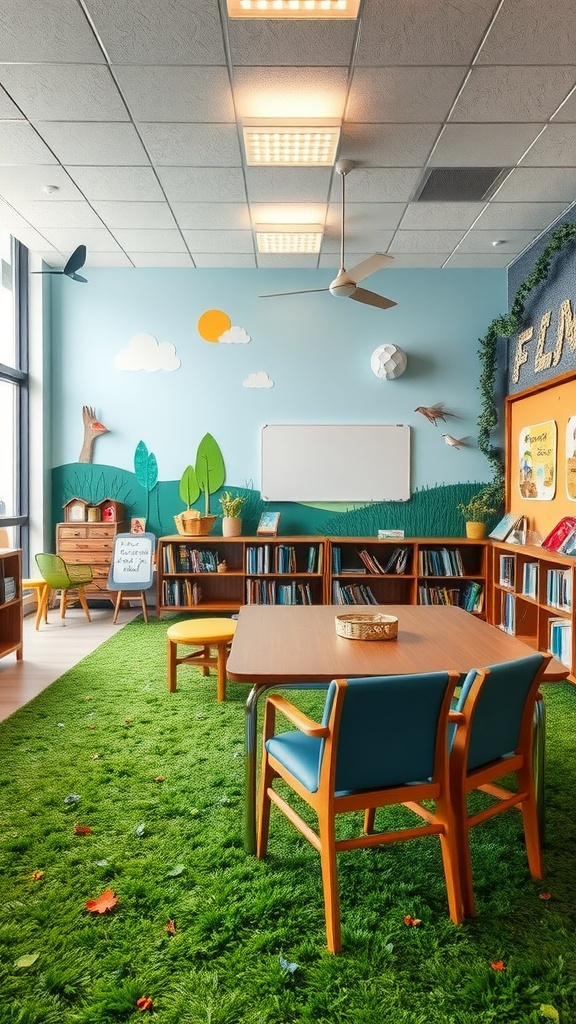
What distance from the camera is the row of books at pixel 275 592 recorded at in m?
5.77

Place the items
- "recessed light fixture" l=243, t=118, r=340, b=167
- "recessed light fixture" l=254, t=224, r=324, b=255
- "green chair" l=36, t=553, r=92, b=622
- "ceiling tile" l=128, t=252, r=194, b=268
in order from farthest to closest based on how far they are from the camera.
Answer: "ceiling tile" l=128, t=252, r=194, b=268, "green chair" l=36, t=553, r=92, b=622, "recessed light fixture" l=254, t=224, r=324, b=255, "recessed light fixture" l=243, t=118, r=340, b=167

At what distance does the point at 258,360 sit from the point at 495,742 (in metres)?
4.84

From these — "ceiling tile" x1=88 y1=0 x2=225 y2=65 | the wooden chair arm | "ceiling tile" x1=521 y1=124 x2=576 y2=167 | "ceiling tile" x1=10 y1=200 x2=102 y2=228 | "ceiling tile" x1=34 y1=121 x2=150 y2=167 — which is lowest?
the wooden chair arm

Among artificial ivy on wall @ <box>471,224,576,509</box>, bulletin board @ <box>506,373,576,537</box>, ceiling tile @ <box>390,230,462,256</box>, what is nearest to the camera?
bulletin board @ <box>506,373,576,537</box>

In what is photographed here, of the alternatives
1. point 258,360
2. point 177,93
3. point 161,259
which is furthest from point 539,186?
point 161,259

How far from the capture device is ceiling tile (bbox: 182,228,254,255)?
528cm

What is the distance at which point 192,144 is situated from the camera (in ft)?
12.8

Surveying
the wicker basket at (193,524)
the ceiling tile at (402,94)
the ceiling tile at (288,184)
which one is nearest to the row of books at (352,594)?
the wicker basket at (193,524)

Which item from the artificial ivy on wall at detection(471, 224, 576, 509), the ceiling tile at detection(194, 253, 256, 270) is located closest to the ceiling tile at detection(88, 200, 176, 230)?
the ceiling tile at detection(194, 253, 256, 270)

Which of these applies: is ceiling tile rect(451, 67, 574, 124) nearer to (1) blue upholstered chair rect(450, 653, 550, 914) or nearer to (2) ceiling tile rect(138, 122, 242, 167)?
(2) ceiling tile rect(138, 122, 242, 167)

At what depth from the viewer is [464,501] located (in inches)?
242

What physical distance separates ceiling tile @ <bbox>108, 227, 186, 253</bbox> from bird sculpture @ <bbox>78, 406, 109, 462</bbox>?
1.55 meters

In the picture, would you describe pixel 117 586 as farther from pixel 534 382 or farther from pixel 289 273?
pixel 534 382

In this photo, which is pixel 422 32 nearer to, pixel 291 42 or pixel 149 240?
pixel 291 42
